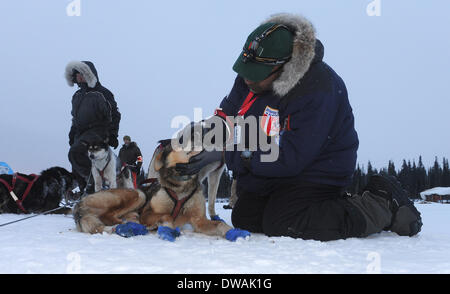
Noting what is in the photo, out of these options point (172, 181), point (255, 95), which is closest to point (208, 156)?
point (172, 181)

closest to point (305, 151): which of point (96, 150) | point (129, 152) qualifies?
point (96, 150)

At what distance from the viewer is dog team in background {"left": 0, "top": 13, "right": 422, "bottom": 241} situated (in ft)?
8.27

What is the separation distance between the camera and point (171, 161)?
3031mm

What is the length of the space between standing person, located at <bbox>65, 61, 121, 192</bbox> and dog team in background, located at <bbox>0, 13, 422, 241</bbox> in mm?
3092

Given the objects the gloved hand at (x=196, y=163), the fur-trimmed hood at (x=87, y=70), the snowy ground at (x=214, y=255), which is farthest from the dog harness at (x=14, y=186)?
the gloved hand at (x=196, y=163)

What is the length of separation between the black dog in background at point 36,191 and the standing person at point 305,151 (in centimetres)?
380

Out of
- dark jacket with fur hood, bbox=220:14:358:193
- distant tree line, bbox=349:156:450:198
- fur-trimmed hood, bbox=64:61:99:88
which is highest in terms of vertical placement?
fur-trimmed hood, bbox=64:61:99:88

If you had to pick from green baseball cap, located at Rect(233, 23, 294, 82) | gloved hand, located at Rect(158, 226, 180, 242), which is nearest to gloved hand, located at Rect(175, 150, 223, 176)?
gloved hand, located at Rect(158, 226, 180, 242)

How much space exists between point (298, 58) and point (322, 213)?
1123 millimetres

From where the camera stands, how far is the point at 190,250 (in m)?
2.01

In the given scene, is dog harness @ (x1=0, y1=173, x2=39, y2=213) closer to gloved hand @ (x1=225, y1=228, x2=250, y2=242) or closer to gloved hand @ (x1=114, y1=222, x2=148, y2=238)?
gloved hand @ (x1=114, y1=222, x2=148, y2=238)

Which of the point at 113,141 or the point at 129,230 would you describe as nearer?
the point at 129,230

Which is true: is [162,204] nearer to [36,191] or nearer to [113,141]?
[36,191]
